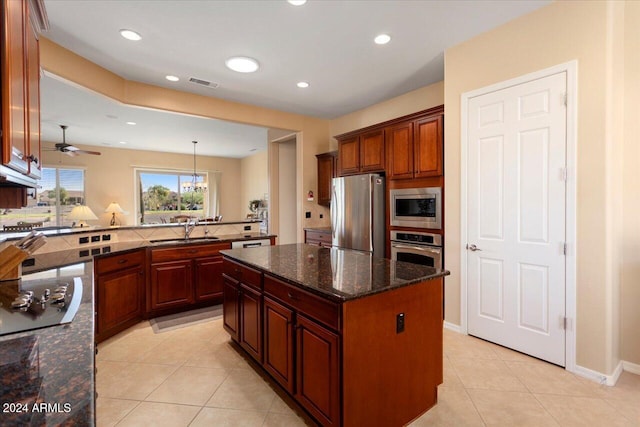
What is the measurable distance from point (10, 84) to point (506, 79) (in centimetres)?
317

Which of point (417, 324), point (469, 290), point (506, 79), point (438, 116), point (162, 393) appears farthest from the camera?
point (438, 116)

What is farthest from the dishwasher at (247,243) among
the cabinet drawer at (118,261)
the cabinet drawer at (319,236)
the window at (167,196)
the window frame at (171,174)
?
the window frame at (171,174)

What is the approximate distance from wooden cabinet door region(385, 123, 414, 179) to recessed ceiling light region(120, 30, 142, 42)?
2.78 metres

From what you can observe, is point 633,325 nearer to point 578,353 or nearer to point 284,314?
point 578,353

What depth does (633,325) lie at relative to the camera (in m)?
2.37

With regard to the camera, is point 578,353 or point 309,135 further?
point 309,135

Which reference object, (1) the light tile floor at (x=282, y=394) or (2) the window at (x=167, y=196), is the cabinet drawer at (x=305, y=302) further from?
(2) the window at (x=167, y=196)

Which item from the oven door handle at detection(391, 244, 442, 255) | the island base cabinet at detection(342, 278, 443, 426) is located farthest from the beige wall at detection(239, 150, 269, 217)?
the island base cabinet at detection(342, 278, 443, 426)

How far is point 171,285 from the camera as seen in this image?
358 centimetres

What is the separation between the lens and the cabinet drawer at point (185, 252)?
349 cm

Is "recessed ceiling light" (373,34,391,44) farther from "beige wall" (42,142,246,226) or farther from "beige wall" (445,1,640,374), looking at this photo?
"beige wall" (42,142,246,226)

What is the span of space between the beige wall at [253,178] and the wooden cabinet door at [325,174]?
338cm

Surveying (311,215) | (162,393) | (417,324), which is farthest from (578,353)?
(311,215)

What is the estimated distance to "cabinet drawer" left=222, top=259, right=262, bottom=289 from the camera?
2.27 m
